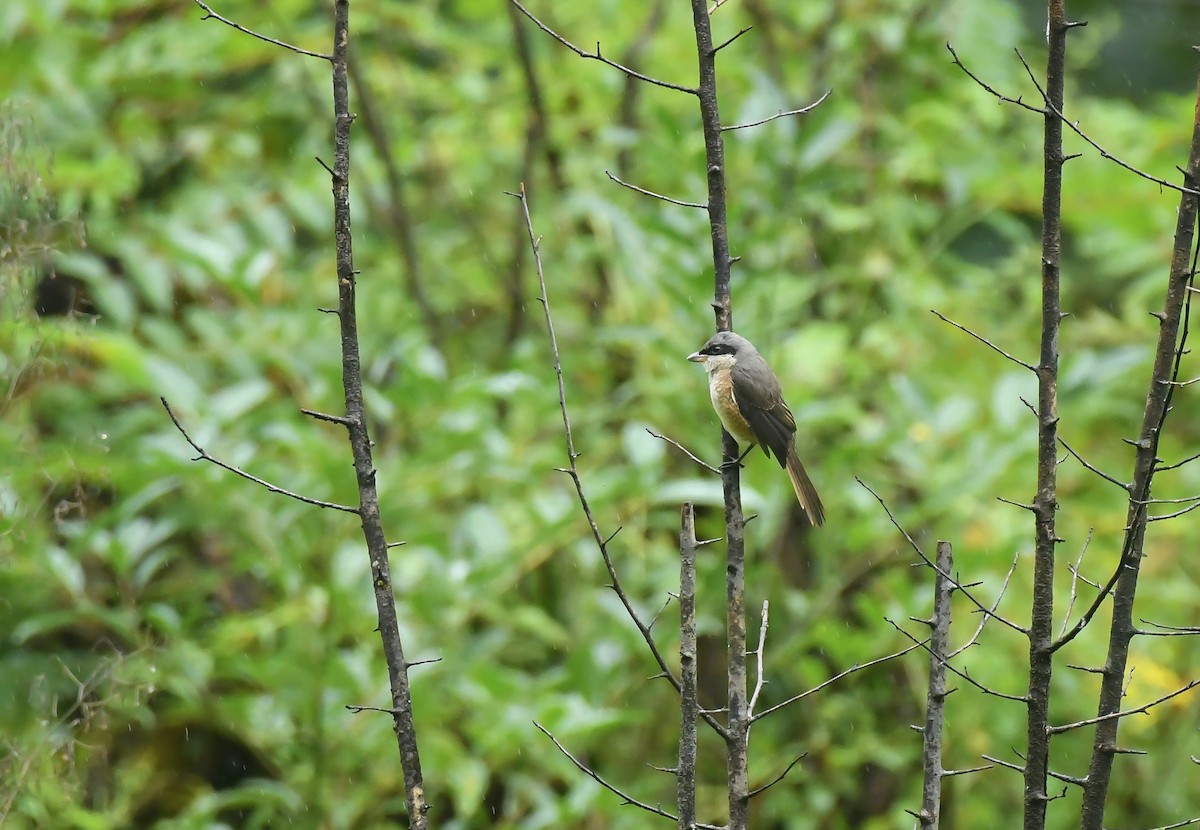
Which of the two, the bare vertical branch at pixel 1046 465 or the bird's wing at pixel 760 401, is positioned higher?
the bird's wing at pixel 760 401

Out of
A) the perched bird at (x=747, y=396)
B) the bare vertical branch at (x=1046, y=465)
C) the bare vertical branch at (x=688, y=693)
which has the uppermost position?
the perched bird at (x=747, y=396)

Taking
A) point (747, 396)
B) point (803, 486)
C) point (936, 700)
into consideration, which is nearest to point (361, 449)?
point (936, 700)

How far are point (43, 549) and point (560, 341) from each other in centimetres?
297

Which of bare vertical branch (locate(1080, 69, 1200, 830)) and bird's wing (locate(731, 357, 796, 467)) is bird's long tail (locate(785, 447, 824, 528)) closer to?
bird's wing (locate(731, 357, 796, 467))

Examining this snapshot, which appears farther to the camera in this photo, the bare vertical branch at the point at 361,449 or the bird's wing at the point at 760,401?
the bird's wing at the point at 760,401

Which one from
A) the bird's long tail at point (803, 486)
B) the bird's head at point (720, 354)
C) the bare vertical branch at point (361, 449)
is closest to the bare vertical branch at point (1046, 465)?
the bare vertical branch at point (361, 449)

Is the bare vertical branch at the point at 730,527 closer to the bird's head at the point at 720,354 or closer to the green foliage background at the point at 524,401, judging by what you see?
the bird's head at the point at 720,354

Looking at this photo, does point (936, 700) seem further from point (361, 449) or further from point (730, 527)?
point (361, 449)

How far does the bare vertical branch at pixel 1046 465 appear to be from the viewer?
6.58ft

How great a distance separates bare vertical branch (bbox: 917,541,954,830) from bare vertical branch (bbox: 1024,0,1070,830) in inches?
5.7

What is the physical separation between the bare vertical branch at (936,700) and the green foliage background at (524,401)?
197 centimetres

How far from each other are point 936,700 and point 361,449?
1.09 meters

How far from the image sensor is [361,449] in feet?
6.88

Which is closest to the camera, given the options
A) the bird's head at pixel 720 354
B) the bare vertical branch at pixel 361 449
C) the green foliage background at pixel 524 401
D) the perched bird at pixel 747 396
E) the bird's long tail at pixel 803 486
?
the bare vertical branch at pixel 361 449
